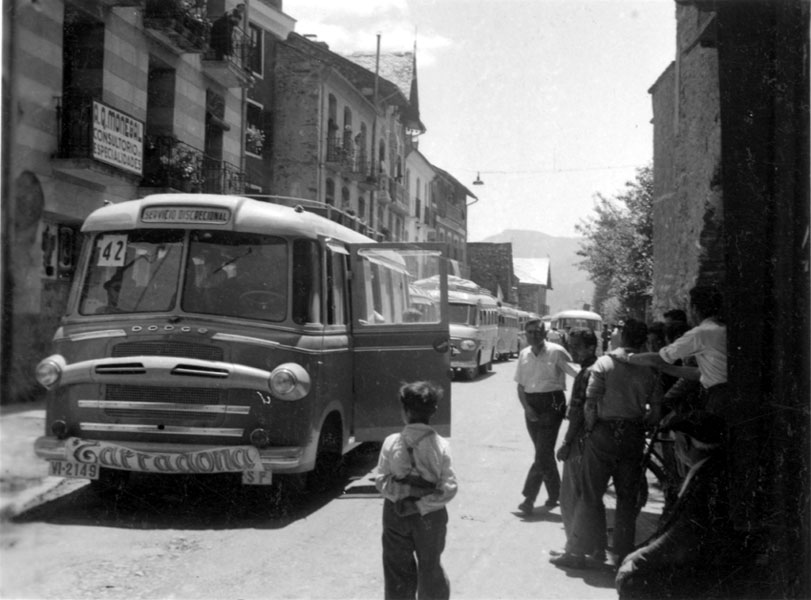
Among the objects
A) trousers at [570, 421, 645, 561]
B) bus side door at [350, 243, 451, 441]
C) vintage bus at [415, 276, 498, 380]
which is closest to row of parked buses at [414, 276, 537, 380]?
vintage bus at [415, 276, 498, 380]

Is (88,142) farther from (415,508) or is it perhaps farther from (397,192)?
(397,192)

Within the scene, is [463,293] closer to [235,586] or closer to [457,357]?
[457,357]

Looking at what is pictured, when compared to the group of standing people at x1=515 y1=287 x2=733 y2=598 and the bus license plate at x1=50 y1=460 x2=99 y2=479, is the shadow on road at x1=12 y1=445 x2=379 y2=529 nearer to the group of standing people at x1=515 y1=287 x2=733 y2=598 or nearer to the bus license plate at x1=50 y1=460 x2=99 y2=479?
the bus license plate at x1=50 y1=460 x2=99 y2=479

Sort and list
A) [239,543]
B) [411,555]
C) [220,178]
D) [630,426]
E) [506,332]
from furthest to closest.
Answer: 1. [506,332]
2. [220,178]
3. [239,543]
4. [630,426]
5. [411,555]

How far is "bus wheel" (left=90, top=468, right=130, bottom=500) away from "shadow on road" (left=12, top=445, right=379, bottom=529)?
3 cm

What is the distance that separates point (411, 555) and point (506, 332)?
105 feet

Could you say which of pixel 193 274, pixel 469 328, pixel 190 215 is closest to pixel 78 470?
pixel 193 274

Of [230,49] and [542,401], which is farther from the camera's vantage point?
[230,49]

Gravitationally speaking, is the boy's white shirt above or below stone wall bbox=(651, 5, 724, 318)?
below

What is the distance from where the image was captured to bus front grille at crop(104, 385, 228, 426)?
6512 mm

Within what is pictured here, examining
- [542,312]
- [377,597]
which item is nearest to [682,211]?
[377,597]

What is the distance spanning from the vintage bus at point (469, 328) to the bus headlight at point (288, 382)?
45.3 ft

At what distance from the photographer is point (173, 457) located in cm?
642

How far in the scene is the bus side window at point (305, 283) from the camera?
7.08 meters
